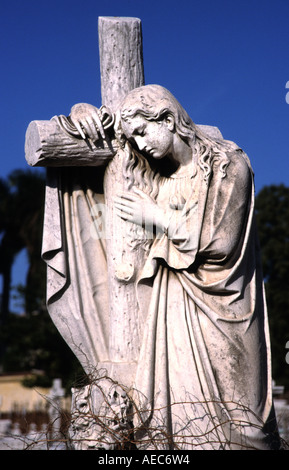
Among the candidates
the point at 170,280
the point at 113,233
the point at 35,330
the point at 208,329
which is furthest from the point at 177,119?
the point at 35,330

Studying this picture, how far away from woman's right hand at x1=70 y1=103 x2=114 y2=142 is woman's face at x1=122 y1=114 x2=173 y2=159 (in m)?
0.22

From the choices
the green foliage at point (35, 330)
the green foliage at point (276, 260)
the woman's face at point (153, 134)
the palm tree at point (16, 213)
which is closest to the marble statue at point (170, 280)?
the woman's face at point (153, 134)

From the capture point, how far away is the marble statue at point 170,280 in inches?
197

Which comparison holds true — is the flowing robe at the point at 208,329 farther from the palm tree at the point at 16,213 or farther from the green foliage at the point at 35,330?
the palm tree at the point at 16,213

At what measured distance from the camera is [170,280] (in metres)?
5.23

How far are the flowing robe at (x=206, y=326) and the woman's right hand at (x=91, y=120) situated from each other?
0.61 meters

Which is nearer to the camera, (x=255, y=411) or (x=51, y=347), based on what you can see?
(x=255, y=411)

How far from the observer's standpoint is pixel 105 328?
5.55 meters

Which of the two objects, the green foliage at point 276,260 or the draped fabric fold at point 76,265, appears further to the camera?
the green foliage at point 276,260

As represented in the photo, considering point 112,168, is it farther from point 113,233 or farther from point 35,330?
point 35,330
